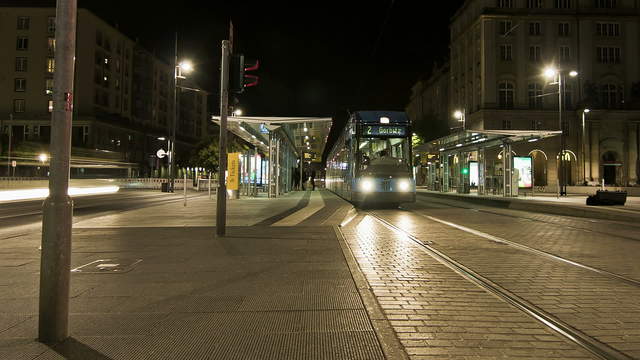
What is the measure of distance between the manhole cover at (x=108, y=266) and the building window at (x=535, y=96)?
191ft

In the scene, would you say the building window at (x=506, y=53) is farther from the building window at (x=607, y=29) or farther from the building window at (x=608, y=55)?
the building window at (x=607, y=29)

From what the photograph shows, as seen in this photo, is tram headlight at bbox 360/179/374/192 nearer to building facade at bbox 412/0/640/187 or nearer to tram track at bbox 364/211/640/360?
tram track at bbox 364/211/640/360

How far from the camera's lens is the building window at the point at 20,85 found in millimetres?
66812


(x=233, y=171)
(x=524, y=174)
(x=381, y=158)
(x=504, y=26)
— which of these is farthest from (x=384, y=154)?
(x=504, y=26)

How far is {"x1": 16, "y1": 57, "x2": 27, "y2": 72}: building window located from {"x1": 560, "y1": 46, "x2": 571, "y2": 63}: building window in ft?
242

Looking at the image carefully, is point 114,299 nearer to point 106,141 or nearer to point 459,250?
point 459,250

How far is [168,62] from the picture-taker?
95.7 meters

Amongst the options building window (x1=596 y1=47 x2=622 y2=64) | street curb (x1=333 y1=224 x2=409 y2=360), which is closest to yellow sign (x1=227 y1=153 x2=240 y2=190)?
street curb (x1=333 y1=224 x2=409 y2=360)

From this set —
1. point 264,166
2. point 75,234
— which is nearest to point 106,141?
point 264,166

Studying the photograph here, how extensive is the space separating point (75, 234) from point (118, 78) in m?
74.5

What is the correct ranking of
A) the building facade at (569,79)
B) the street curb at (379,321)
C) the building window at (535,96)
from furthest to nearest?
the building window at (535,96)
the building facade at (569,79)
the street curb at (379,321)

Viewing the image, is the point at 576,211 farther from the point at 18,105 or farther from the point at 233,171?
the point at 18,105

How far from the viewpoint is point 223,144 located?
10.4 metres

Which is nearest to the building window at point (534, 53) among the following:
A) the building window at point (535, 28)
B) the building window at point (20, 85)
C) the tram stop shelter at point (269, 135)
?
the building window at point (535, 28)
